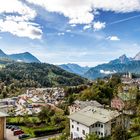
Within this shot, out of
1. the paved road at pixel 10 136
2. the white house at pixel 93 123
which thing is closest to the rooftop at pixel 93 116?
the white house at pixel 93 123

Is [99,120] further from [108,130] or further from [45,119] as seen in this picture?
[45,119]

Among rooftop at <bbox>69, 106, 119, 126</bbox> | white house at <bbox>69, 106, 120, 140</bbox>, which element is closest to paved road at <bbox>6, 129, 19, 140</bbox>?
white house at <bbox>69, 106, 120, 140</bbox>

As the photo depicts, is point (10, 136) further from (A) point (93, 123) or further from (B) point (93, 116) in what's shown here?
(A) point (93, 123)

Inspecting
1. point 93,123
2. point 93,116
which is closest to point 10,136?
point 93,116

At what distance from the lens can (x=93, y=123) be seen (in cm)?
5534

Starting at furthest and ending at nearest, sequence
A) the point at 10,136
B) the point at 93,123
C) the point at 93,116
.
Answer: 1. the point at 10,136
2. the point at 93,116
3. the point at 93,123

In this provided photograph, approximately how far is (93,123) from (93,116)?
305cm

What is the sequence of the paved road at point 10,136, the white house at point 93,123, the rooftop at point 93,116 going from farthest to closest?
the paved road at point 10,136
the rooftop at point 93,116
the white house at point 93,123

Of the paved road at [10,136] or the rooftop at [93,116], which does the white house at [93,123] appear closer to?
the rooftop at [93,116]

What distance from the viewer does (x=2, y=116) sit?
56.8 meters

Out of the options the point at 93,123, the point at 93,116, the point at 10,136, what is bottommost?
the point at 10,136

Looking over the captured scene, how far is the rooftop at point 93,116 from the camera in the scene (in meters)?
55.7

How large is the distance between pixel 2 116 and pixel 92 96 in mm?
42131

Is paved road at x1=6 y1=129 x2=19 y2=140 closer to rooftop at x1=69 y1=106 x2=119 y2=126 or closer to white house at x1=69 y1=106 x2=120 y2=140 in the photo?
white house at x1=69 y1=106 x2=120 y2=140
